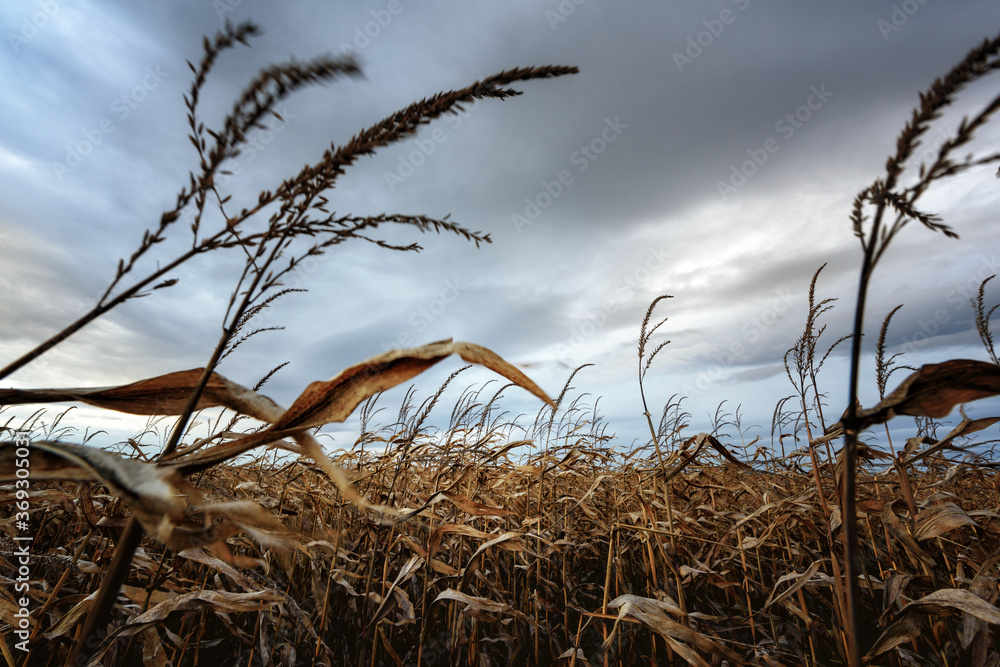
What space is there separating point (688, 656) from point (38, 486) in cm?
503

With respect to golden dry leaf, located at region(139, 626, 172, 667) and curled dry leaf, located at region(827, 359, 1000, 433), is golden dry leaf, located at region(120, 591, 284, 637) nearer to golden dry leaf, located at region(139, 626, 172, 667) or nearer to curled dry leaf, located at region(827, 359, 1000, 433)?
golden dry leaf, located at region(139, 626, 172, 667)

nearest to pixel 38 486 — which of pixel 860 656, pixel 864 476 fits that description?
pixel 860 656

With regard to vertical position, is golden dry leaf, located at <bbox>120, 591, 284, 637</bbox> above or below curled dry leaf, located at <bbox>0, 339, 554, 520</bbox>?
below

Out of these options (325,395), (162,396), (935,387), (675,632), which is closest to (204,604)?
(162,396)

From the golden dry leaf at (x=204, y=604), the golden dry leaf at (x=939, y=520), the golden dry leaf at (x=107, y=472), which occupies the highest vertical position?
the golden dry leaf at (x=939, y=520)

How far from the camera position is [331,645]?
10.3ft

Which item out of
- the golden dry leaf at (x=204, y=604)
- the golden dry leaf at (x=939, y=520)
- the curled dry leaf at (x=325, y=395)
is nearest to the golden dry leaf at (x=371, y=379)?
the curled dry leaf at (x=325, y=395)

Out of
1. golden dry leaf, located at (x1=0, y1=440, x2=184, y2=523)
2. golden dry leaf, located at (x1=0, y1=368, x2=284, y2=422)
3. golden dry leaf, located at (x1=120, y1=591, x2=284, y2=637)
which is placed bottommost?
golden dry leaf, located at (x1=120, y1=591, x2=284, y2=637)

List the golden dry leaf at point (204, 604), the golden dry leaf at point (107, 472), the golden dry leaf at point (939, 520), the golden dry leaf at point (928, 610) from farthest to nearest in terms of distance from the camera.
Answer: the golden dry leaf at point (939, 520) < the golden dry leaf at point (204, 604) < the golden dry leaf at point (928, 610) < the golden dry leaf at point (107, 472)

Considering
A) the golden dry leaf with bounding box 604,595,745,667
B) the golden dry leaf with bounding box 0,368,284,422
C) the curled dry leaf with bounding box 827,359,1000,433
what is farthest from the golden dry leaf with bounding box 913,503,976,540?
the golden dry leaf with bounding box 0,368,284,422

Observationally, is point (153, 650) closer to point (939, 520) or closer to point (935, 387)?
point (935, 387)

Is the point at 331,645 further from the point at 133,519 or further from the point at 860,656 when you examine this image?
the point at 860,656

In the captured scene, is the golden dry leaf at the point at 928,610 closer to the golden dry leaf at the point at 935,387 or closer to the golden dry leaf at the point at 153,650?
the golden dry leaf at the point at 935,387

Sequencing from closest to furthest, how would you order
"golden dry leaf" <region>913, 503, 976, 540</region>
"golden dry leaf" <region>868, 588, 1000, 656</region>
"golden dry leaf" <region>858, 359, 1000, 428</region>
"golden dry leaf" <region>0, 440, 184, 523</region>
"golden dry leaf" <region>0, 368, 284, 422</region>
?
"golden dry leaf" <region>0, 440, 184, 523</region>, "golden dry leaf" <region>858, 359, 1000, 428</region>, "golden dry leaf" <region>0, 368, 284, 422</region>, "golden dry leaf" <region>868, 588, 1000, 656</region>, "golden dry leaf" <region>913, 503, 976, 540</region>
